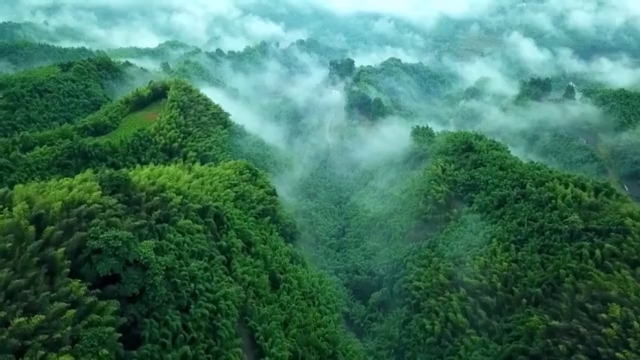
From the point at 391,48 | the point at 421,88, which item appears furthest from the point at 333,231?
the point at 391,48

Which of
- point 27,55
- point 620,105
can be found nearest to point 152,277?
point 27,55

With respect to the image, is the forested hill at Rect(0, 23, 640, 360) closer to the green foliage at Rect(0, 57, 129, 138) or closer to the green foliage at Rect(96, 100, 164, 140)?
the green foliage at Rect(0, 57, 129, 138)

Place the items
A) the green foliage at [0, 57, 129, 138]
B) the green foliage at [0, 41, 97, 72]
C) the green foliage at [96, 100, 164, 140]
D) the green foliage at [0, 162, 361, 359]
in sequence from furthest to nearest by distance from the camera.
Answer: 1. the green foliage at [0, 41, 97, 72]
2. the green foliage at [0, 57, 129, 138]
3. the green foliage at [96, 100, 164, 140]
4. the green foliage at [0, 162, 361, 359]

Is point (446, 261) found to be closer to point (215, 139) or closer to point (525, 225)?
point (525, 225)

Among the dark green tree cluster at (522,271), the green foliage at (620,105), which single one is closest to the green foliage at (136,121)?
the dark green tree cluster at (522,271)

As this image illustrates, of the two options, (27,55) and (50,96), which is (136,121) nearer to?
(50,96)

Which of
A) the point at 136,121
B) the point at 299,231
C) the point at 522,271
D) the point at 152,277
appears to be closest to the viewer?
the point at 152,277

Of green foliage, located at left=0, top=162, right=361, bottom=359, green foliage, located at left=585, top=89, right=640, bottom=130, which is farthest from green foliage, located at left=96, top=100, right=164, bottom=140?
green foliage, located at left=585, top=89, right=640, bottom=130

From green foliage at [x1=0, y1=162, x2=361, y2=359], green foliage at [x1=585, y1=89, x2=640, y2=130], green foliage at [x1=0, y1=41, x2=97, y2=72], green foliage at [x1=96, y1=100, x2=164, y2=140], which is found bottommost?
green foliage at [x1=0, y1=162, x2=361, y2=359]

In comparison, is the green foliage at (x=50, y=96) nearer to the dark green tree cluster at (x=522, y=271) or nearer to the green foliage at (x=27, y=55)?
the green foliage at (x=27, y=55)

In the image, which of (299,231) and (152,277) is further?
(299,231)
